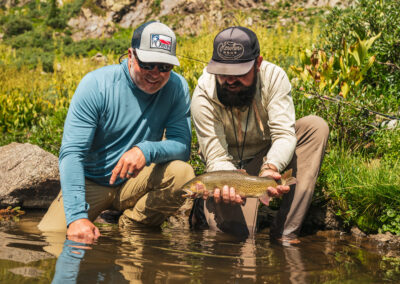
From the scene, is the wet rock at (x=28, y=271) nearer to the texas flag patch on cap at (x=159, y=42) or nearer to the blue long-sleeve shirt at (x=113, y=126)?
the blue long-sleeve shirt at (x=113, y=126)

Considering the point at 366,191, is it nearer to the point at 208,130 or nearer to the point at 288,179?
the point at 288,179

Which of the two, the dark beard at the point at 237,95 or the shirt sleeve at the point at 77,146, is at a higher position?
the dark beard at the point at 237,95

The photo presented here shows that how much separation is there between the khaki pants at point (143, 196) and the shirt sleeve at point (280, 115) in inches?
37.7

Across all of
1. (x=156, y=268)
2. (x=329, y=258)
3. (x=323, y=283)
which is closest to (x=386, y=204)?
(x=329, y=258)

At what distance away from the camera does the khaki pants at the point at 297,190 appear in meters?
4.60

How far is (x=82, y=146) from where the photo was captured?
162 inches

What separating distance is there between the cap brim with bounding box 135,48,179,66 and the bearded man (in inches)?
14.7

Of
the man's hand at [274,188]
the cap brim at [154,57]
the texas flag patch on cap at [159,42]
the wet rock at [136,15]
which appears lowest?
the man's hand at [274,188]

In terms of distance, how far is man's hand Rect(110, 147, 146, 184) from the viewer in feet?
13.5

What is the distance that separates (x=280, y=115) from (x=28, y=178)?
377cm

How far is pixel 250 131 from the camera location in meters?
4.71

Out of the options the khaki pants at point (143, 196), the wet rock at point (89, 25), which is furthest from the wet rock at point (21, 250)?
the wet rock at point (89, 25)

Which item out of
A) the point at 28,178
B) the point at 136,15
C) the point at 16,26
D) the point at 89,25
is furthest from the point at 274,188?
the point at 136,15

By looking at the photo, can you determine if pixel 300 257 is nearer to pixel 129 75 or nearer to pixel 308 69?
pixel 129 75
